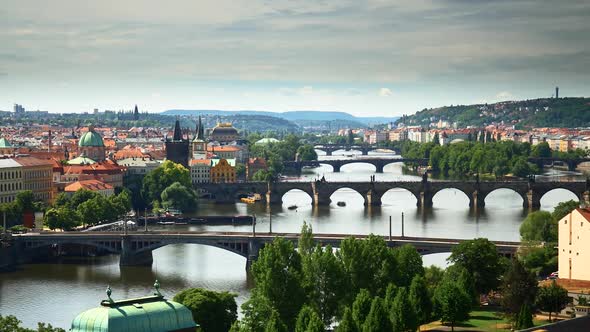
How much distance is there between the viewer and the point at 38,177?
255 feet

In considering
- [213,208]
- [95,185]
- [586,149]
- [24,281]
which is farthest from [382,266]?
[586,149]

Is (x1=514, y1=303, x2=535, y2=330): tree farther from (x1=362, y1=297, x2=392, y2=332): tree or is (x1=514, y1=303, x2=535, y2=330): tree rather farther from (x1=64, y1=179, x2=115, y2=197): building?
(x1=64, y1=179, x2=115, y2=197): building

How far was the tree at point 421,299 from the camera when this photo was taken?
1352 inches

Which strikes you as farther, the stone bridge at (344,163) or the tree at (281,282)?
the stone bridge at (344,163)

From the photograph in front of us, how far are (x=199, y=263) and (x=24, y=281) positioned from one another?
27.2 ft

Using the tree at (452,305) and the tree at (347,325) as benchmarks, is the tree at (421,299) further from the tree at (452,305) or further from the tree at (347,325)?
the tree at (347,325)

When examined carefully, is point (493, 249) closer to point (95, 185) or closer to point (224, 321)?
point (224, 321)

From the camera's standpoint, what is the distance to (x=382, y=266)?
37938mm

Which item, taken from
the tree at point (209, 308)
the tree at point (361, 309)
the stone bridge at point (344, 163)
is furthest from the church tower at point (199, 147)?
the tree at point (361, 309)

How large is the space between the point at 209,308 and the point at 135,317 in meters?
12.5

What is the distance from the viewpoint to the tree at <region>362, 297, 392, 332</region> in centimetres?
3027

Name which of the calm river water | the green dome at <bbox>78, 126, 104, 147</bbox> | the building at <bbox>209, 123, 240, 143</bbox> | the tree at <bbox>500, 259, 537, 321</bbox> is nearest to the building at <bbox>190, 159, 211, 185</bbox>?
the green dome at <bbox>78, 126, 104, 147</bbox>

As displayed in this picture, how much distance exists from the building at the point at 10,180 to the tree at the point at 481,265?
130 feet

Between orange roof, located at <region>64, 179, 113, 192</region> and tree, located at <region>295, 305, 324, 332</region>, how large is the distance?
153 ft
